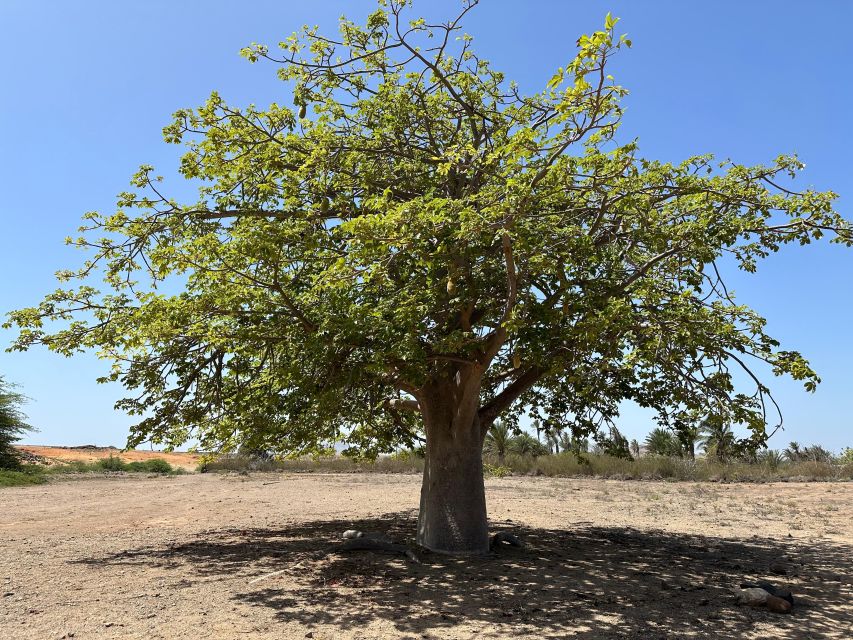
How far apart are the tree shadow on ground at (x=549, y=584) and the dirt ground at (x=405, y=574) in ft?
0.11

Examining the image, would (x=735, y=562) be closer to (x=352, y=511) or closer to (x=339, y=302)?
(x=339, y=302)

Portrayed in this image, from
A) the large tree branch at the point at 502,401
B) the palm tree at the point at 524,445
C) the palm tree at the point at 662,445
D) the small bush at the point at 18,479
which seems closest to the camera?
the large tree branch at the point at 502,401

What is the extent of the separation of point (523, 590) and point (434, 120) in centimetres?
747

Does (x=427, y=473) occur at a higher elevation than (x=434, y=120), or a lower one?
lower

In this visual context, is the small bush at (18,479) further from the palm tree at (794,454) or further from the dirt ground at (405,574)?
the palm tree at (794,454)

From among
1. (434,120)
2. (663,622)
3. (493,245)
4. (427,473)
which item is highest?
(434,120)

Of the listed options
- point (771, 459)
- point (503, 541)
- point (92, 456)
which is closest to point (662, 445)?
point (771, 459)

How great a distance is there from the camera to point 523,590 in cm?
809

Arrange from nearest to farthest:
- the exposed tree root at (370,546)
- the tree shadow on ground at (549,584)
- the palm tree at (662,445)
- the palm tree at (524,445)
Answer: the tree shadow on ground at (549,584), the exposed tree root at (370,546), the palm tree at (662,445), the palm tree at (524,445)

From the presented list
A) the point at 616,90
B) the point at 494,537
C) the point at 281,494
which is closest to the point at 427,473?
the point at 494,537

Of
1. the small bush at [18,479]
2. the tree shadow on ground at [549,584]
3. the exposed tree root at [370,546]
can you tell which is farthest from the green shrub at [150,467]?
the exposed tree root at [370,546]

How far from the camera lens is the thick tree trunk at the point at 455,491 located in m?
10.5

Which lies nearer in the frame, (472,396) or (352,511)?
(472,396)

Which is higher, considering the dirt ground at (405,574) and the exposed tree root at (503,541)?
the exposed tree root at (503,541)
